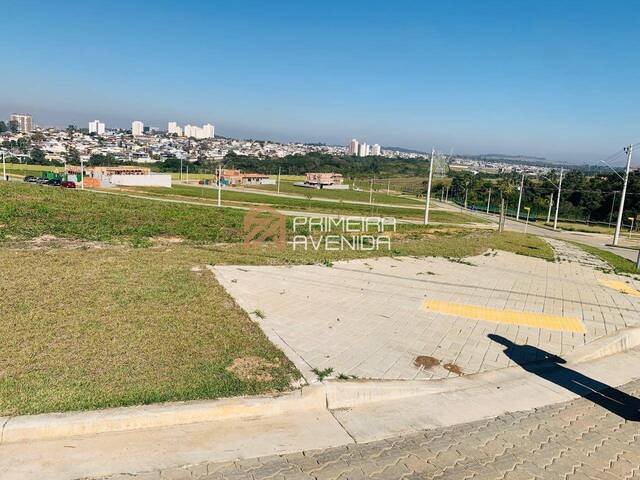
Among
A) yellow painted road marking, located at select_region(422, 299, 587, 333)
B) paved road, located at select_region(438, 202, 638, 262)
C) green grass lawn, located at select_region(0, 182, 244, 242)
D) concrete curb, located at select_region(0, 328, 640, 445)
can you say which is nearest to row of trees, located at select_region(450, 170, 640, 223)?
paved road, located at select_region(438, 202, 638, 262)

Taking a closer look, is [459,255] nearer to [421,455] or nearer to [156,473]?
[421,455]

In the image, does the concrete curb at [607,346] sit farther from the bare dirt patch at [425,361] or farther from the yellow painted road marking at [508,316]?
the bare dirt patch at [425,361]

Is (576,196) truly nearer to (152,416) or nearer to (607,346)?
(607,346)

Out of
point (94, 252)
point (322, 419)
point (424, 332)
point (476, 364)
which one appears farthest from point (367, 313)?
point (94, 252)

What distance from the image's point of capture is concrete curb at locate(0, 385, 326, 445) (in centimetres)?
391

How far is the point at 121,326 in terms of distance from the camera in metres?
6.25

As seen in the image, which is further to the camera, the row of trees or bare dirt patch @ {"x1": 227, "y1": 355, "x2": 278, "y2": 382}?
the row of trees

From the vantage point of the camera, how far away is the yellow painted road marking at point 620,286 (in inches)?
488

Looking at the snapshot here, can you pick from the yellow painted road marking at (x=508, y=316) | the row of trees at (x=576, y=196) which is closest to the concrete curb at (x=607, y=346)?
the yellow painted road marking at (x=508, y=316)

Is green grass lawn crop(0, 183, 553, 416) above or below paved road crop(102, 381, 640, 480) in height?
above

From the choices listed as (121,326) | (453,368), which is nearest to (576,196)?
(453,368)

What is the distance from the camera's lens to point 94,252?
36.6ft

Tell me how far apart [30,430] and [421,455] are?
345cm

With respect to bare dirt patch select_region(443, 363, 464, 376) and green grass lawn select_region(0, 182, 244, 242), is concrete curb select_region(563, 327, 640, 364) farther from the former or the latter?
green grass lawn select_region(0, 182, 244, 242)
